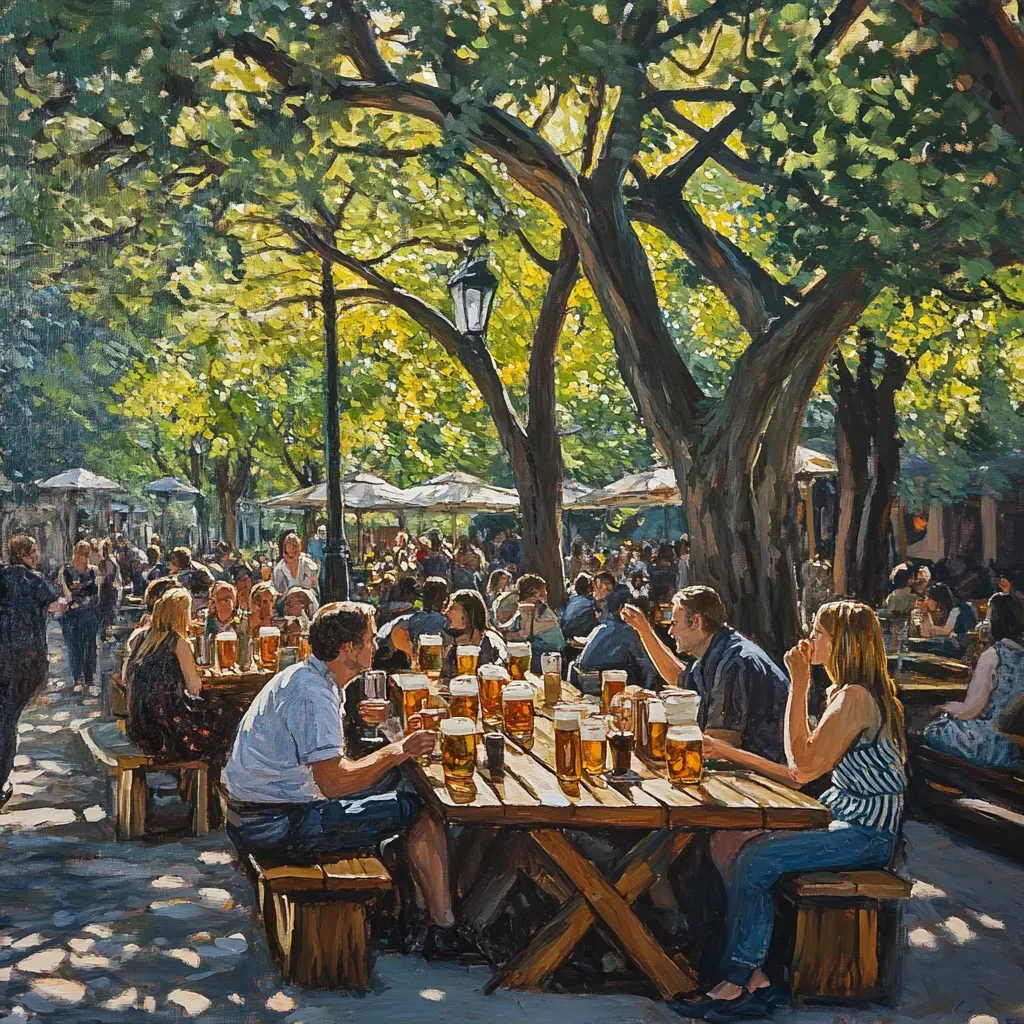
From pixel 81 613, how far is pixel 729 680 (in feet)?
37.0

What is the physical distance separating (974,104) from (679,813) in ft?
13.8

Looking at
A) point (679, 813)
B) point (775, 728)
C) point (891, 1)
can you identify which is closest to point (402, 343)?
point (891, 1)

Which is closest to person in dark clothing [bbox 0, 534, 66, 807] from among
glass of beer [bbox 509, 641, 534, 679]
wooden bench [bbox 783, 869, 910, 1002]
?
glass of beer [bbox 509, 641, 534, 679]

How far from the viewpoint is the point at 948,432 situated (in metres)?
28.9

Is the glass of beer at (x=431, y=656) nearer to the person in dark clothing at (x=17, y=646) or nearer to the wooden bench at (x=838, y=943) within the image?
the person in dark clothing at (x=17, y=646)

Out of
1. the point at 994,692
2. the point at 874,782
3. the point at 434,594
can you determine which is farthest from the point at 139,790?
the point at 994,692

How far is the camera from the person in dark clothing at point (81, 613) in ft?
50.3

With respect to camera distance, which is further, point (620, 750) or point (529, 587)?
point (529, 587)

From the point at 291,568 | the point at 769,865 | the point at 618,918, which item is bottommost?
the point at 618,918

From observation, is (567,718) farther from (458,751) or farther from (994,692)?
(994,692)

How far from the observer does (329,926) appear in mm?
5238

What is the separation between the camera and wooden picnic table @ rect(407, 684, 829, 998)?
481 centimetres

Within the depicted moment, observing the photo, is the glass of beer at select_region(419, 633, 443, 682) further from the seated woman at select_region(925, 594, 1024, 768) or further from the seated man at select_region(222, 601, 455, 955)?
the seated woman at select_region(925, 594, 1024, 768)

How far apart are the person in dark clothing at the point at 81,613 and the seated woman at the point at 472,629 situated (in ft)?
27.3
